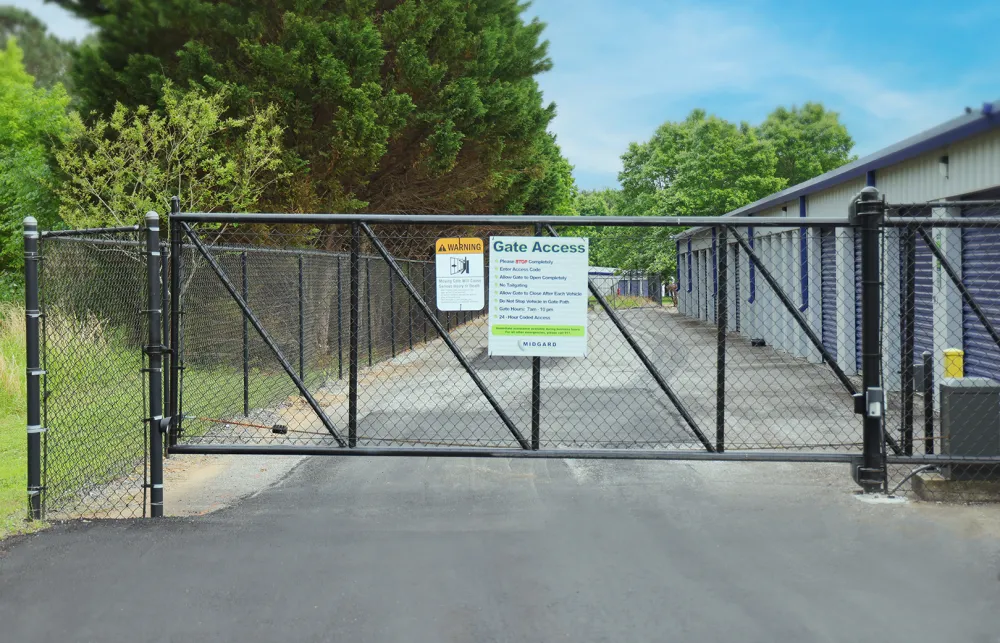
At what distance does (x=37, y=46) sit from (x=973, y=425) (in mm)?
45772

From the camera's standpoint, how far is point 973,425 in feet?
22.6

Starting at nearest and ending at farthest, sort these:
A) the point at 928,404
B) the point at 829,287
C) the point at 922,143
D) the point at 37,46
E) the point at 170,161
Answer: the point at 928,404 < the point at 922,143 < the point at 170,161 < the point at 829,287 < the point at 37,46

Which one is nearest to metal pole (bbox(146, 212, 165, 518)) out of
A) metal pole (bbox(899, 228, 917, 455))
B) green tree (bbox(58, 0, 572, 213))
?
metal pole (bbox(899, 228, 917, 455))

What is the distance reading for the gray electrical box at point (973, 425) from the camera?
22.6ft

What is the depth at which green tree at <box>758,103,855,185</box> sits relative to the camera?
2793 inches

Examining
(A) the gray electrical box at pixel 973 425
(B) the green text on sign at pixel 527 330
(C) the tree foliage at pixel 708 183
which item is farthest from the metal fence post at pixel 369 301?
(C) the tree foliage at pixel 708 183

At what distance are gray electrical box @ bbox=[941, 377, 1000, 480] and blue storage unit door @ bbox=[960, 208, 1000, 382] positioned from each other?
14.7ft

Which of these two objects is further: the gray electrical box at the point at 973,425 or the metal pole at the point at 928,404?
the metal pole at the point at 928,404

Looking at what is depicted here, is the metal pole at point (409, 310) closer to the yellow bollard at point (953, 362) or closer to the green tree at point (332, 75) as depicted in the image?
the green tree at point (332, 75)

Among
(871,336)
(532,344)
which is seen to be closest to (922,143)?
(871,336)

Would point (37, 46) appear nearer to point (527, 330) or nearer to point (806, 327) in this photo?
point (527, 330)

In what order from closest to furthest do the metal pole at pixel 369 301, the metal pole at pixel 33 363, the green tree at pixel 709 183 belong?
the metal pole at pixel 33 363
the metal pole at pixel 369 301
the green tree at pixel 709 183

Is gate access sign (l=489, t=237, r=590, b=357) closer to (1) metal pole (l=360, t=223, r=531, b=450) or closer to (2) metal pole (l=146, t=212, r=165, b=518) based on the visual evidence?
(1) metal pole (l=360, t=223, r=531, b=450)

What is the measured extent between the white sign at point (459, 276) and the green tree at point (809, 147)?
67639mm
